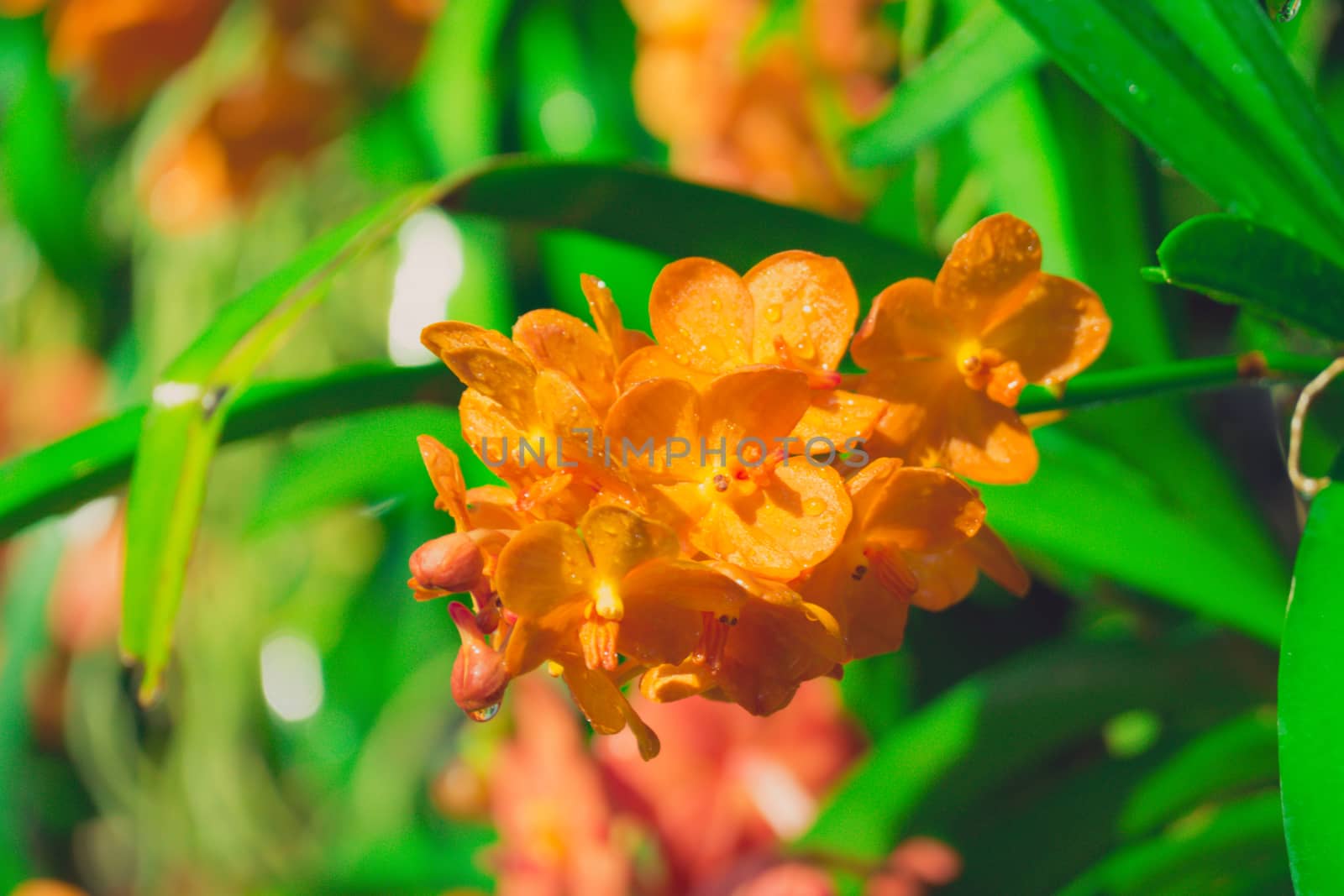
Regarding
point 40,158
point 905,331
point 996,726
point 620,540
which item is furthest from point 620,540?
point 40,158

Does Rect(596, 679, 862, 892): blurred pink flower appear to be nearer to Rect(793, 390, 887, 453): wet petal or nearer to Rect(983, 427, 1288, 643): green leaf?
Rect(983, 427, 1288, 643): green leaf

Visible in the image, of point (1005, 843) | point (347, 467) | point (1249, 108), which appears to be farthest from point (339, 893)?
point (1249, 108)

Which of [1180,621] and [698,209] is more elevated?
[698,209]

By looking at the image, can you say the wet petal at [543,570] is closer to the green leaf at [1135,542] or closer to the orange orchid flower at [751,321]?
the orange orchid flower at [751,321]

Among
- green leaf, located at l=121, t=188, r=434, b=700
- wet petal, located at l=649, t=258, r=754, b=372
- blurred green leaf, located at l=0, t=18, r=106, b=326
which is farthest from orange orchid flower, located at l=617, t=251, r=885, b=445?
blurred green leaf, located at l=0, t=18, r=106, b=326

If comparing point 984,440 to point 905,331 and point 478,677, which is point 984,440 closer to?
point 905,331

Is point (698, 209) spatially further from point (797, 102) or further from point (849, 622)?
point (797, 102)

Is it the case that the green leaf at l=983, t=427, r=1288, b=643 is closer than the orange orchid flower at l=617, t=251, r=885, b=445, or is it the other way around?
the orange orchid flower at l=617, t=251, r=885, b=445
